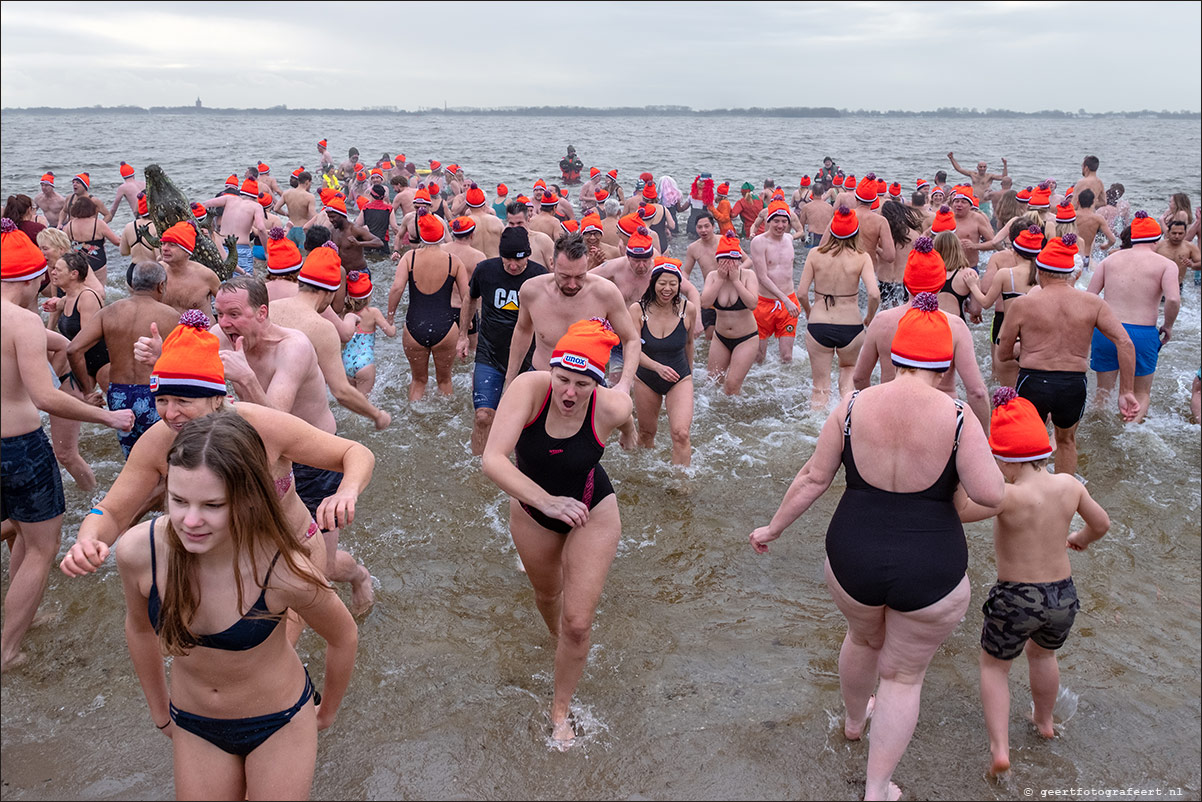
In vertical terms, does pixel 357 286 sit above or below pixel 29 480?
above

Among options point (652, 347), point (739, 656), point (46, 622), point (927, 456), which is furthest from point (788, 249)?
point (46, 622)

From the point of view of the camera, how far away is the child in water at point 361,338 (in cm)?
754

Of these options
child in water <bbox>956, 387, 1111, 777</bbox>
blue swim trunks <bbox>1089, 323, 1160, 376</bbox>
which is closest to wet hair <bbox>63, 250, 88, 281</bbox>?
child in water <bbox>956, 387, 1111, 777</bbox>

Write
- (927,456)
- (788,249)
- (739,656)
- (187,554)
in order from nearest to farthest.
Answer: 1. (187,554)
2. (927,456)
3. (739,656)
4. (788,249)

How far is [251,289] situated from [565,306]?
2.16 metres

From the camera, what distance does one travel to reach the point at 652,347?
6699 mm

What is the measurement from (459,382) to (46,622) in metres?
5.20

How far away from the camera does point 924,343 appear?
320 cm

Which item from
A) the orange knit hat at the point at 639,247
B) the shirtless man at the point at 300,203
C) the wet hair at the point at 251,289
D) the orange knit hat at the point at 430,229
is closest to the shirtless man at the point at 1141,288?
the orange knit hat at the point at 639,247

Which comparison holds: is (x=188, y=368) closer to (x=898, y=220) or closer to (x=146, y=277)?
(x=146, y=277)

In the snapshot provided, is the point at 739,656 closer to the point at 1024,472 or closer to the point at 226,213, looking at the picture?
the point at 1024,472

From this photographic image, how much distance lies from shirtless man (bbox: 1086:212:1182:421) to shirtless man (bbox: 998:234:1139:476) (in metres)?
1.28

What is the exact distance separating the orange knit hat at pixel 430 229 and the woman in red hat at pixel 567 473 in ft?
14.0

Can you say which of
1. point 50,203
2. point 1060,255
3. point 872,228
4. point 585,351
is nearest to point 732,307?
point 1060,255
